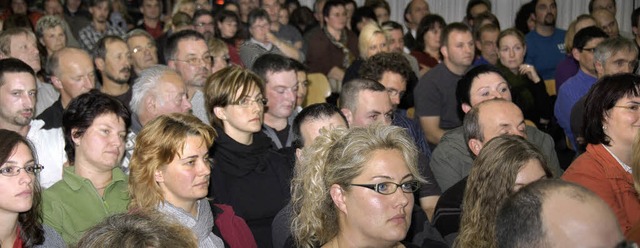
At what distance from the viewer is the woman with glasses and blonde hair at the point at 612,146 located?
3.50 meters

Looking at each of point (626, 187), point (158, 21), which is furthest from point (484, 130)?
point (158, 21)

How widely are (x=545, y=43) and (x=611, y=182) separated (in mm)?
5565

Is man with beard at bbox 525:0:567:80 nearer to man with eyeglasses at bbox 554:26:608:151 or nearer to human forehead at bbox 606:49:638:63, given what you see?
man with eyeglasses at bbox 554:26:608:151

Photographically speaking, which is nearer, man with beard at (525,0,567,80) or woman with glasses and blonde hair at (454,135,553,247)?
woman with glasses and blonde hair at (454,135,553,247)

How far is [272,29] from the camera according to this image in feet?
29.3

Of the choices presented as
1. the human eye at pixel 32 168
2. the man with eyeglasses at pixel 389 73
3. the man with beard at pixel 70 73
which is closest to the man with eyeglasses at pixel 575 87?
the man with eyeglasses at pixel 389 73

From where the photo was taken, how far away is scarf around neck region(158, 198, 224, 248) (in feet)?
11.0

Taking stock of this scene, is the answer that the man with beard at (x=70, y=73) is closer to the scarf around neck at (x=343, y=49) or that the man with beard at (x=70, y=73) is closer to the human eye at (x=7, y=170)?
the human eye at (x=7, y=170)

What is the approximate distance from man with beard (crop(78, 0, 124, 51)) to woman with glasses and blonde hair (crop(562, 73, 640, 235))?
18.7ft

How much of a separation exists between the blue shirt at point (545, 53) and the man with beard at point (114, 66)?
14.2 feet

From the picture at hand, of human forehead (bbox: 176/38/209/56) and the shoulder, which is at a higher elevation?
human forehead (bbox: 176/38/209/56)

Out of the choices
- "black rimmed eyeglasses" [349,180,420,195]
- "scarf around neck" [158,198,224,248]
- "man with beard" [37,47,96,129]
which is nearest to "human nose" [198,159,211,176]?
"scarf around neck" [158,198,224,248]

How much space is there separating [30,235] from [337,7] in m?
5.86

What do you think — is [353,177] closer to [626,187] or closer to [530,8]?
[626,187]
